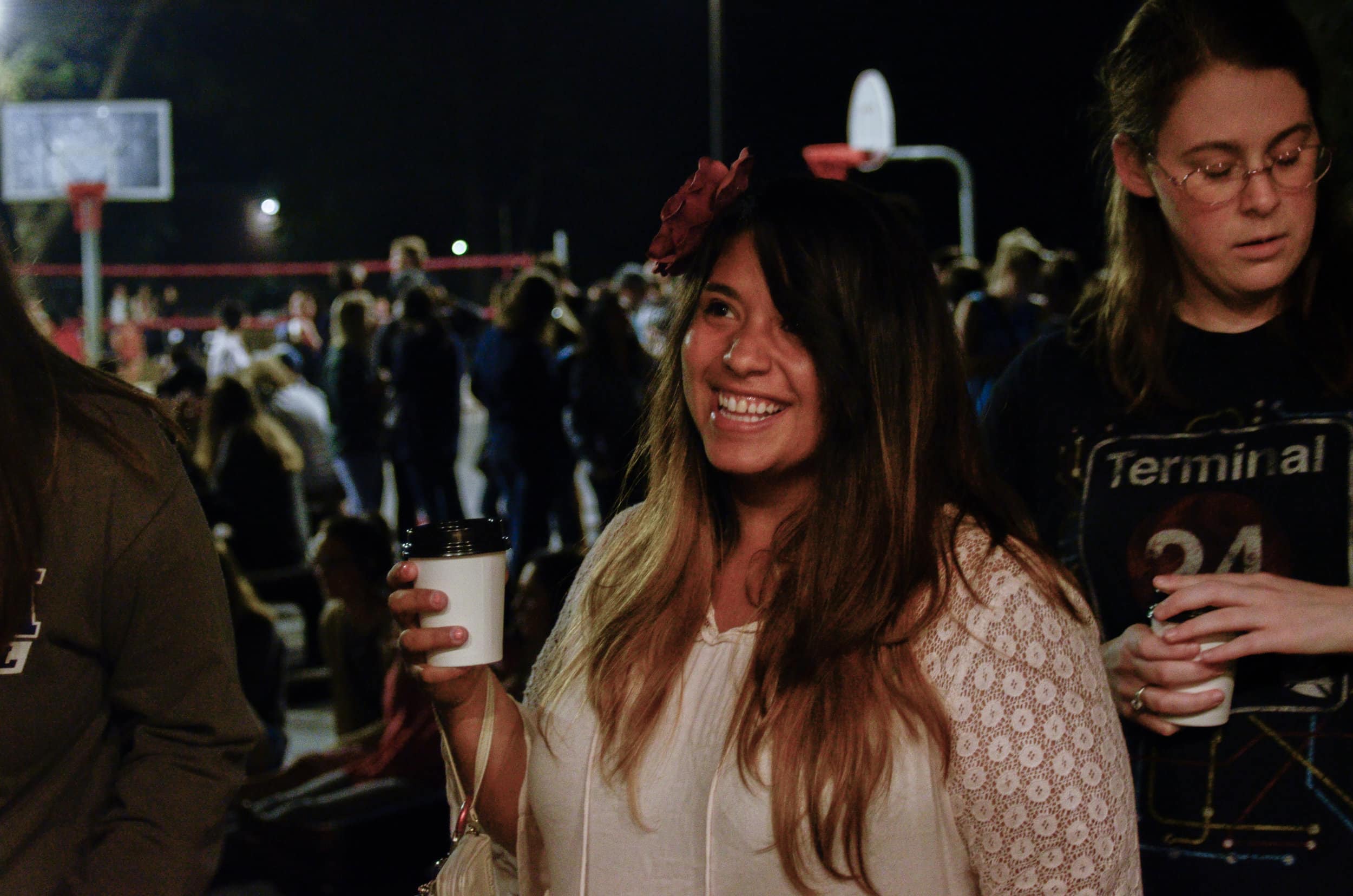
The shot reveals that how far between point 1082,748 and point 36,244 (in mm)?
27713

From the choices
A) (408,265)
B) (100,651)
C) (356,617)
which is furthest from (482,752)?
(408,265)

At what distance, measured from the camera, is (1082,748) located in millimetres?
1630

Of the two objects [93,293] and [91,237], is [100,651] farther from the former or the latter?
[93,293]

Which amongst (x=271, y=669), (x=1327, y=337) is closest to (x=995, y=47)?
(x=271, y=669)

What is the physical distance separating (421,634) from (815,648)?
1.62ft

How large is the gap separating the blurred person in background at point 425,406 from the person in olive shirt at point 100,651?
736 cm

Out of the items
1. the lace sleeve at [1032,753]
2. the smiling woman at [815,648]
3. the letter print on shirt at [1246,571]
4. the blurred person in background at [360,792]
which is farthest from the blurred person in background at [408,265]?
the lace sleeve at [1032,753]

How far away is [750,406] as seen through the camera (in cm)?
185

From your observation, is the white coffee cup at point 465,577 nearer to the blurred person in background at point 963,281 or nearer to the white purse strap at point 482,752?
the white purse strap at point 482,752

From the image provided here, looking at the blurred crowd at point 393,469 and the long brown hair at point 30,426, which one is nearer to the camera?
the long brown hair at point 30,426

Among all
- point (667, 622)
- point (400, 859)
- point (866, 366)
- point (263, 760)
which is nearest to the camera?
point (866, 366)

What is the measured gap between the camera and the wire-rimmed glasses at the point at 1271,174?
1.94 metres

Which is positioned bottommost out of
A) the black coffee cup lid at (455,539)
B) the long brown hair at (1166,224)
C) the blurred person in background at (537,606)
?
the blurred person in background at (537,606)

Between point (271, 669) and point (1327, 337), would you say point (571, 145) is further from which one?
point (1327, 337)
